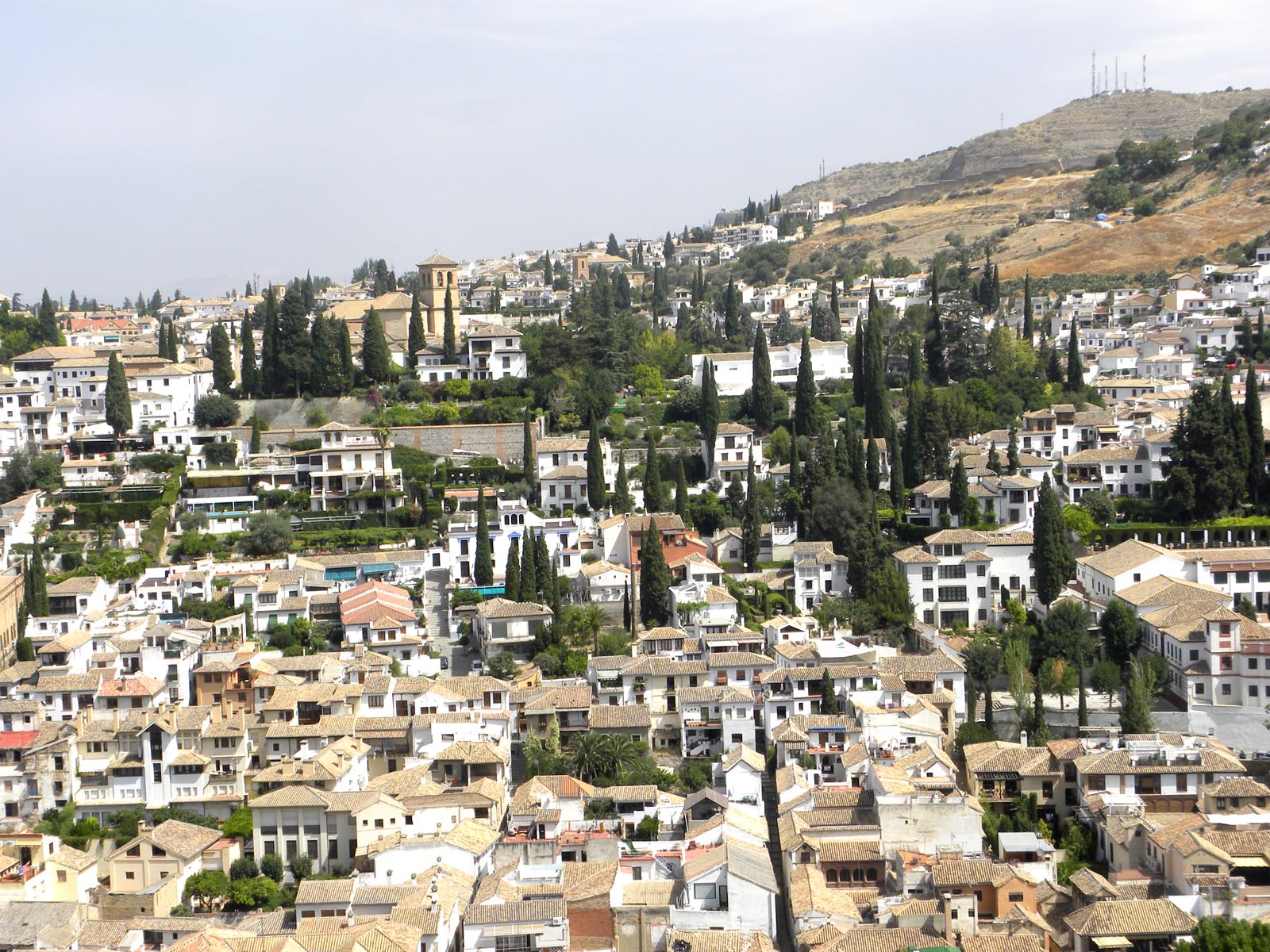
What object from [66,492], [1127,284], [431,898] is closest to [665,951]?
[431,898]

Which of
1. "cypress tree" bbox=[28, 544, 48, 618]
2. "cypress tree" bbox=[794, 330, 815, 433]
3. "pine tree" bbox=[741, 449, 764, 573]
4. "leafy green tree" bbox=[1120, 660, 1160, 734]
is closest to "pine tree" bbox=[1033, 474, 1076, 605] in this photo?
"leafy green tree" bbox=[1120, 660, 1160, 734]

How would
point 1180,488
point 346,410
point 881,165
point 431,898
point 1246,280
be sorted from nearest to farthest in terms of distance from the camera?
1. point 431,898
2. point 1180,488
3. point 346,410
4. point 1246,280
5. point 881,165

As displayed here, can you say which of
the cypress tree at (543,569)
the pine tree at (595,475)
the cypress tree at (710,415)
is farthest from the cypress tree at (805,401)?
the cypress tree at (543,569)

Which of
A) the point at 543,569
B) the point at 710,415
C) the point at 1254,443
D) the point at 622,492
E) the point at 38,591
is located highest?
the point at 710,415

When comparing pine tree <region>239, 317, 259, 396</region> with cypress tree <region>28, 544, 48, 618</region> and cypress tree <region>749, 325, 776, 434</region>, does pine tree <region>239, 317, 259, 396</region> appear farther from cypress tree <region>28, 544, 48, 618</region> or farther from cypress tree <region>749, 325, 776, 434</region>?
cypress tree <region>749, 325, 776, 434</region>

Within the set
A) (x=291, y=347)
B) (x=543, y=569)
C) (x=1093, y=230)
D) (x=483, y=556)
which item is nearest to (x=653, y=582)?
(x=543, y=569)

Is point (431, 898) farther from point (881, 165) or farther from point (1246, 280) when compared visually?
point (881, 165)

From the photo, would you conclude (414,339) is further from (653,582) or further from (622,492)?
(653,582)

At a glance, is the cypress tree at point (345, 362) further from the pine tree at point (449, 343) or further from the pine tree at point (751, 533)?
the pine tree at point (751, 533)
